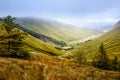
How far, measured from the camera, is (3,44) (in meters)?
47.3

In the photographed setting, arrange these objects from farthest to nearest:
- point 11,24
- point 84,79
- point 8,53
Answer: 1. point 11,24
2. point 8,53
3. point 84,79

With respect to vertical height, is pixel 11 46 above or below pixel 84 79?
above

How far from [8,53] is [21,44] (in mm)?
6685

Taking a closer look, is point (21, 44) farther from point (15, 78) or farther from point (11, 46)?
point (15, 78)

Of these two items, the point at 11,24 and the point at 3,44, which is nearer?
the point at 3,44

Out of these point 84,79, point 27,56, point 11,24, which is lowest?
point 84,79

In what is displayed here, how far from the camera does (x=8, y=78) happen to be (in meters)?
6.48

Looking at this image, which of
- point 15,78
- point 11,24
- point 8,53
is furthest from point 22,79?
point 11,24

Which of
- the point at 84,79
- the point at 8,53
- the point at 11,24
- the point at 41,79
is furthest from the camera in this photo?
the point at 11,24

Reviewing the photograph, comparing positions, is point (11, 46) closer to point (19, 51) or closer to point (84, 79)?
point (19, 51)

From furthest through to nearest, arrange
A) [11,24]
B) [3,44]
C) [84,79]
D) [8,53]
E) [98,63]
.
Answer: [98,63], [11,24], [3,44], [8,53], [84,79]

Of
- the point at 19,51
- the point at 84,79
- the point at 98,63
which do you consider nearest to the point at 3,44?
the point at 19,51

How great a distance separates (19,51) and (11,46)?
9.95ft

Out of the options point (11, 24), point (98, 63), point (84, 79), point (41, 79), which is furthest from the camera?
point (98, 63)
